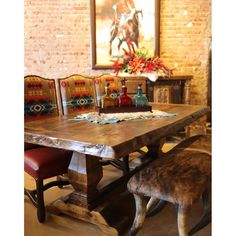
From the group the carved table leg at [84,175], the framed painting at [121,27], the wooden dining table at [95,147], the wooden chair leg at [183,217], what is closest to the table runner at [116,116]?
the wooden dining table at [95,147]

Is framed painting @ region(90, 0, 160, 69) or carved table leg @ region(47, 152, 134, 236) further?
framed painting @ region(90, 0, 160, 69)

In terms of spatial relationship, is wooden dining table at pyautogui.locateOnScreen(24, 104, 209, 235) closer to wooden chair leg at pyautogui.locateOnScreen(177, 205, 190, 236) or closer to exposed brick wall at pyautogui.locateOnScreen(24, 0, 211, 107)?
wooden chair leg at pyautogui.locateOnScreen(177, 205, 190, 236)

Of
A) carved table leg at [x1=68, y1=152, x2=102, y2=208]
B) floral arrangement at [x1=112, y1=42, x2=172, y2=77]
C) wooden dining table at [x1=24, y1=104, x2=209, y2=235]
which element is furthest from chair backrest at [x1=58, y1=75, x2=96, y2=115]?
carved table leg at [x1=68, y1=152, x2=102, y2=208]

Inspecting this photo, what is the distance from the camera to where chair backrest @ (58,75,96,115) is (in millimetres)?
2910

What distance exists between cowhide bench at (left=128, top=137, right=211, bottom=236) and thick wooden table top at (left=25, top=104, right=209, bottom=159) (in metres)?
0.20

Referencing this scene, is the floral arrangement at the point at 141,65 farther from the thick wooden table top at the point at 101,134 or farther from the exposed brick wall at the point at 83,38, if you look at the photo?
the exposed brick wall at the point at 83,38

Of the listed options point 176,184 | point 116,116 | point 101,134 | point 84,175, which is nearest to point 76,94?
point 116,116

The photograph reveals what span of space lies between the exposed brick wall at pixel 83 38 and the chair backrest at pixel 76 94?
1856 mm

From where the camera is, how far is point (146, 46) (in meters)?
4.81

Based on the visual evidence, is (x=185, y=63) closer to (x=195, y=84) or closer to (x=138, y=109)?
(x=195, y=84)

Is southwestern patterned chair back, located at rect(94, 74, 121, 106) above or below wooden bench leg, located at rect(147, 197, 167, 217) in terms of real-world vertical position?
above

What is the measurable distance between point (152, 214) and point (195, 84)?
324 cm
